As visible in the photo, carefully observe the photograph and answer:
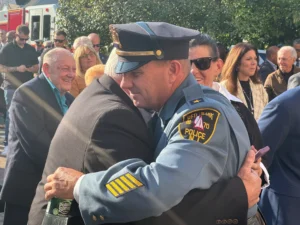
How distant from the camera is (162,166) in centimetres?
205

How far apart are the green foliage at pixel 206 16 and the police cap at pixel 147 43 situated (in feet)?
50.5

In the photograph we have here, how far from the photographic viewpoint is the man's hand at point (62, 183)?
7.31ft

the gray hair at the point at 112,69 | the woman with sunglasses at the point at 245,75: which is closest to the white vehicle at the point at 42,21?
the woman with sunglasses at the point at 245,75

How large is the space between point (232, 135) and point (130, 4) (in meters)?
16.2

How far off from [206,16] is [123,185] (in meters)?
16.2

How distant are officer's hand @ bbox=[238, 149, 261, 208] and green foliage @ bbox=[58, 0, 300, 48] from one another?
15485 mm

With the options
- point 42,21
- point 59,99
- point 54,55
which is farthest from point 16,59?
point 42,21

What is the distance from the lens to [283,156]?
3.94 meters

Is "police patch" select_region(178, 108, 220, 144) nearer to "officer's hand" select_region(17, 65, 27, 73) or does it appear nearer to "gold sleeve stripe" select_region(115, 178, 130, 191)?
"gold sleeve stripe" select_region(115, 178, 130, 191)

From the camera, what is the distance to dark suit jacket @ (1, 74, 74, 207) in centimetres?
404

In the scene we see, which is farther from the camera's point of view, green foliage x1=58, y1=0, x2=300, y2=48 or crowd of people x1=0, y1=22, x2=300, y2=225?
green foliage x1=58, y1=0, x2=300, y2=48

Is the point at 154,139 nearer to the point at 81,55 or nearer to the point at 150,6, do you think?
the point at 81,55

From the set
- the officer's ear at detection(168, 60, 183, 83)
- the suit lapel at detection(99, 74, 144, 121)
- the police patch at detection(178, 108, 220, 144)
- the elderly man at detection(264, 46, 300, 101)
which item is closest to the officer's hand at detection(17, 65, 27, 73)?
the elderly man at detection(264, 46, 300, 101)

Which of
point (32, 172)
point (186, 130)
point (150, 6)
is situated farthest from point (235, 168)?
point (150, 6)
